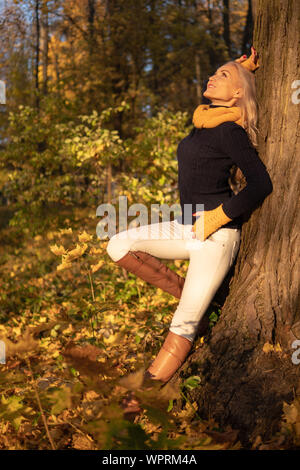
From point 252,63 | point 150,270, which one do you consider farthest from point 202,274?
point 252,63

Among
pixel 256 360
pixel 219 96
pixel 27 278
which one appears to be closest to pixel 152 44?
pixel 27 278

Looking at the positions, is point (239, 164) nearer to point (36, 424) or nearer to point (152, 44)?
point (36, 424)

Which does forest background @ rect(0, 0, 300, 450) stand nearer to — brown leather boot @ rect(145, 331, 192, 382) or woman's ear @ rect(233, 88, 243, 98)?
brown leather boot @ rect(145, 331, 192, 382)

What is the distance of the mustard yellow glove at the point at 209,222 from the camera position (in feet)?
8.50

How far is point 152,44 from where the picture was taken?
10.6m

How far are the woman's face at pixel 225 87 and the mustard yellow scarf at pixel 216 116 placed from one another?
64mm

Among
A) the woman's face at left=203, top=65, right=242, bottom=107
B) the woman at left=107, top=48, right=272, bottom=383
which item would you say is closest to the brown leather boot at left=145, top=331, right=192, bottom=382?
the woman at left=107, top=48, right=272, bottom=383

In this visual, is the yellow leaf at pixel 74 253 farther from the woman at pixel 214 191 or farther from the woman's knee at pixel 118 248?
the woman at pixel 214 191

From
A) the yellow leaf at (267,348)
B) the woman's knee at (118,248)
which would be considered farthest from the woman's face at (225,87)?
the yellow leaf at (267,348)

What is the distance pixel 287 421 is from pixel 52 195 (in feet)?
16.7

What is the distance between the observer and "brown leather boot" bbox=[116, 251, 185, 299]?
2928 millimetres

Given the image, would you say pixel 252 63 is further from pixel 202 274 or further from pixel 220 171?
pixel 202 274

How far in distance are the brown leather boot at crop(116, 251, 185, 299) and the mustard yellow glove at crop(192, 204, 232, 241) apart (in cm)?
44
